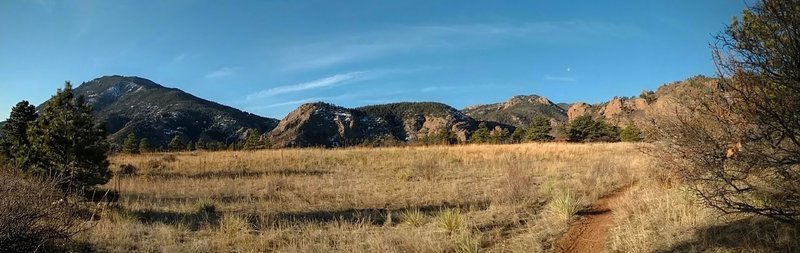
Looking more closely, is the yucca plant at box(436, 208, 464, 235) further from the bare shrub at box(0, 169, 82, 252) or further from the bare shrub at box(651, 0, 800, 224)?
the bare shrub at box(0, 169, 82, 252)

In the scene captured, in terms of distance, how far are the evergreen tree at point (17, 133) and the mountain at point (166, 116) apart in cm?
7563

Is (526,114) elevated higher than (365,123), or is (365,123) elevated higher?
(526,114)

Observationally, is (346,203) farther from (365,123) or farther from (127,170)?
(365,123)

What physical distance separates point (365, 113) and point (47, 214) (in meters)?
121

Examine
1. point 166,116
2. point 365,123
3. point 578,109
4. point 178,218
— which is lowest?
point 178,218

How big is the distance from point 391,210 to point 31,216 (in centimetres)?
660

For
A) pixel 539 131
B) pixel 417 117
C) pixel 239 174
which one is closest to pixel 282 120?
pixel 417 117

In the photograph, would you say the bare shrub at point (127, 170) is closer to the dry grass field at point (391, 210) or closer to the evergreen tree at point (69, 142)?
the dry grass field at point (391, 210)

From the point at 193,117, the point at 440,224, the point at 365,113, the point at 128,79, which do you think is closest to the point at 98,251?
the point at 440,224

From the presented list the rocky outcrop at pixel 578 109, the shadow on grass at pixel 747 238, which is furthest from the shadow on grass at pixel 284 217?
the rocky outcrop at pixel 578 109

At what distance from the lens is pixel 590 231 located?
7.93 metres

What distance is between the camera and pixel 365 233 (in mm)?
8188

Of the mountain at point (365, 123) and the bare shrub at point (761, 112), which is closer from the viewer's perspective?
the bare shrub at point (761, 112)

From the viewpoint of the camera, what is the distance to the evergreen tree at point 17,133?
1188 centimetres
